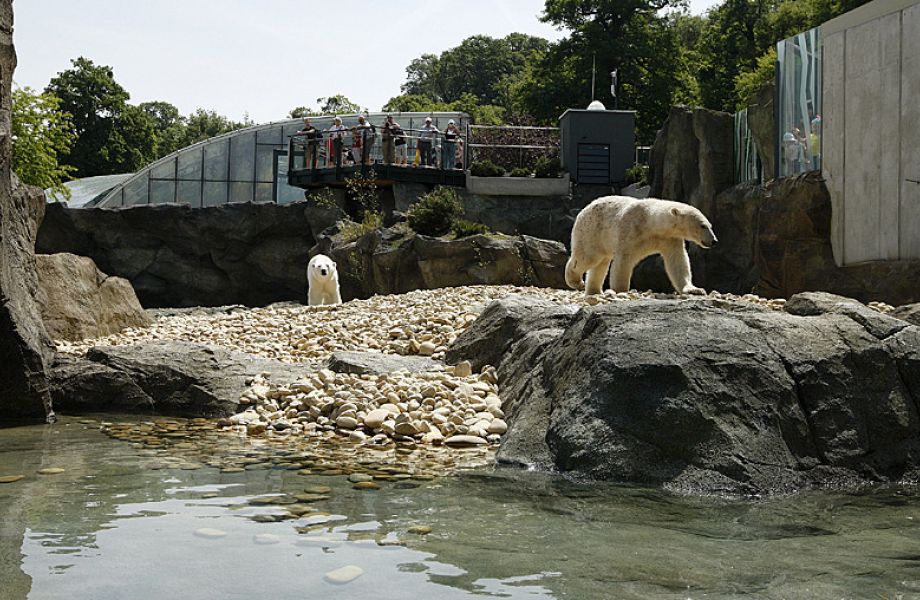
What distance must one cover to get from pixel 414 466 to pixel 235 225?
2283 centimetres

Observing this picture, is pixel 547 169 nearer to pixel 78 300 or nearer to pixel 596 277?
pixel 596 277

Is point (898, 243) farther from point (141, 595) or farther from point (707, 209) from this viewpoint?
point (141, 595)

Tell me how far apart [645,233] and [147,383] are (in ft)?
18.2

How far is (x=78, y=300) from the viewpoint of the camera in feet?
37.0

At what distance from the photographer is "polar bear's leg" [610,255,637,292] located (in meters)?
10.0

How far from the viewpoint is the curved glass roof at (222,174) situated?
2972cm

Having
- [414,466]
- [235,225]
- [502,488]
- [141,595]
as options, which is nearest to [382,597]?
[141,595]

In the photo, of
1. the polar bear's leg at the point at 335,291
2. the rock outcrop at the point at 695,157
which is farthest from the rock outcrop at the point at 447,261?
the rock outcrop at the point at 695,157

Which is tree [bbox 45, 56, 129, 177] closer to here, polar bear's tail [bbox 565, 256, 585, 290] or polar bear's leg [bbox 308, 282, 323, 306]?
polar bear's leg [bbox 308, 282, 323, 306]

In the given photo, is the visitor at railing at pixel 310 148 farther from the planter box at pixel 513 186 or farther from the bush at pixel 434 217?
the bush at pixel 434 217

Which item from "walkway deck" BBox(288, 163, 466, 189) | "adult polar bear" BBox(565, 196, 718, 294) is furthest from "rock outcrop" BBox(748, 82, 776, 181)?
"walkway deck" BBox(288, 163, 466, 189)

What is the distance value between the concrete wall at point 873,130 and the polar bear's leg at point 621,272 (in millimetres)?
5166

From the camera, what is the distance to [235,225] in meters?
26.4

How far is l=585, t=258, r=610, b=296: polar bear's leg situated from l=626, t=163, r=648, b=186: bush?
517 inches
